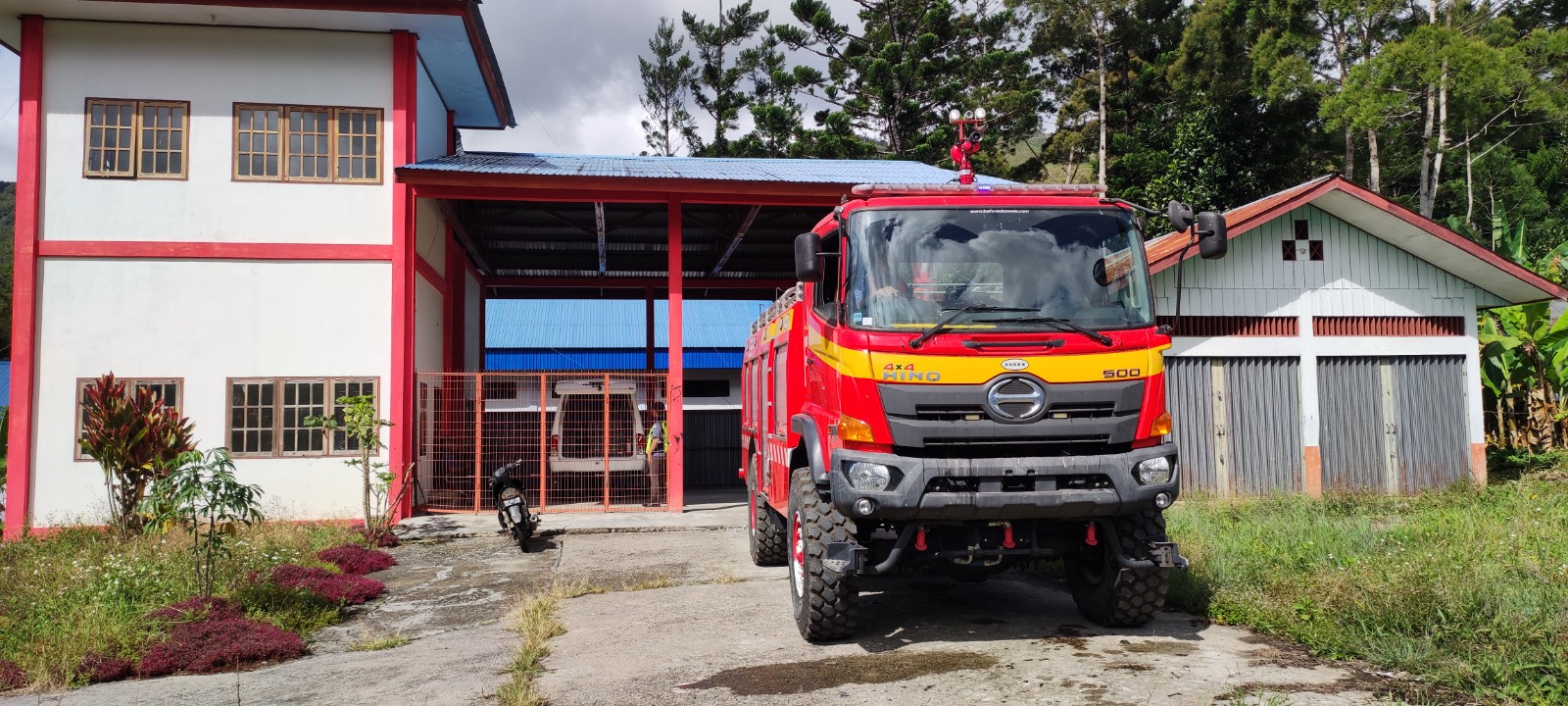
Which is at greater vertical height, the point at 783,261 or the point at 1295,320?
the point at 783,261

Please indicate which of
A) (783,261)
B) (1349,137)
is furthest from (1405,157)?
(783,261)

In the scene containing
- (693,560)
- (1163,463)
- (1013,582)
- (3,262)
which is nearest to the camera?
(1163,463)

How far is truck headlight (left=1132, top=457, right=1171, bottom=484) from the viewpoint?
592 cm

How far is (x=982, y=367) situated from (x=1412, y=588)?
3.00m

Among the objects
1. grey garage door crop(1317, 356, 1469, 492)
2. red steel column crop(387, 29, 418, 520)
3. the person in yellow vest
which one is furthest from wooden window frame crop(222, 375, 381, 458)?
grey garage door crop(1317, 356, 1469, 492)

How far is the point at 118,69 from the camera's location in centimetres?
1407

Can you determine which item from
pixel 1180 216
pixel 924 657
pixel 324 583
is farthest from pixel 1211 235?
pixel 324 583

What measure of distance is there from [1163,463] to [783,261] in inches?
672

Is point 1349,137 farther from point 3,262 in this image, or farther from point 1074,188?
point 3,262

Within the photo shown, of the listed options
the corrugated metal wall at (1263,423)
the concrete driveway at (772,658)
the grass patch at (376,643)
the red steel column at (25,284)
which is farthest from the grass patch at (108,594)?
the corrugated metal wall at (1263,423)

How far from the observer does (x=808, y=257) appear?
641 centimetres

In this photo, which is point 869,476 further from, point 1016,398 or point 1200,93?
point 1200,93

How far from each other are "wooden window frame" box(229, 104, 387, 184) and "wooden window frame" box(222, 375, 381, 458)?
2.83m

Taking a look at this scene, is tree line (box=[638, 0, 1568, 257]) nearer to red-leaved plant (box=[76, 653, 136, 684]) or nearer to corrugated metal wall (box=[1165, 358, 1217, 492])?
corrugated metal wall (box=[1165, 358, 1217, 492])
